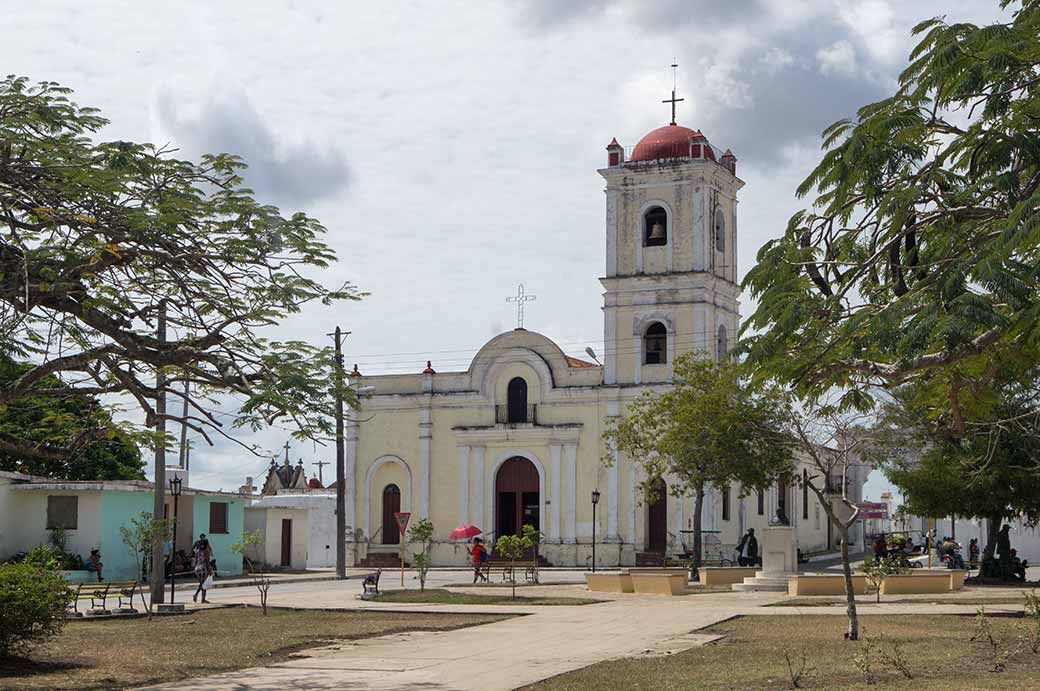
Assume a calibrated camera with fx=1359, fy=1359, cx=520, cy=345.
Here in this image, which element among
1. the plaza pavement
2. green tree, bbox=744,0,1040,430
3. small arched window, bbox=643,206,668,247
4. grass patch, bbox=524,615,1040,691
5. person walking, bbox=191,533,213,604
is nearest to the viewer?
green tree, bbox=744,0,1040,430

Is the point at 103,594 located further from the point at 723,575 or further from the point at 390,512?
the point at 390,512

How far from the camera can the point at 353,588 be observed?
37.5m

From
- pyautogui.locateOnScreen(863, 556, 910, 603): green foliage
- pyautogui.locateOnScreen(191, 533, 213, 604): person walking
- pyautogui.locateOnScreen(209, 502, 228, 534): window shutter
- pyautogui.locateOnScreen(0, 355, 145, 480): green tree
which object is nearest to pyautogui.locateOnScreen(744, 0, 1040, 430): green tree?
pyautogui.locateOnScreen(0, 355, 145, 480): green tree

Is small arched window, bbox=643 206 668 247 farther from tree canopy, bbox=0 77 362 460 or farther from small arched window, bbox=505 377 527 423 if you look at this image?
tree canopy, bbox=0 77 362 460

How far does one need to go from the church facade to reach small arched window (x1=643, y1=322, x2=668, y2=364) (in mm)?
51

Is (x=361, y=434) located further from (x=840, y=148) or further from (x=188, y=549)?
(x=840, y=148)

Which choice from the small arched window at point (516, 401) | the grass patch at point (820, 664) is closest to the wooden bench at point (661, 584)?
the grass patch at point (820, 664)

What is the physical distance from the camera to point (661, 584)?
102 ft

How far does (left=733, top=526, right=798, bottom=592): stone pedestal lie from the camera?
106 ft

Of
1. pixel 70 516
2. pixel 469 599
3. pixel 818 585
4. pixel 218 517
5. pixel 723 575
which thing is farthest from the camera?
pixel 218 517

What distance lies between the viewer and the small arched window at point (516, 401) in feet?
173

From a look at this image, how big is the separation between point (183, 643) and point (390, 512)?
118 ft

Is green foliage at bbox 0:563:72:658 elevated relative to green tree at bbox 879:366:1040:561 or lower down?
lower down

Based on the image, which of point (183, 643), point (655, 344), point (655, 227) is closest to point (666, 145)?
point (655, 227)
